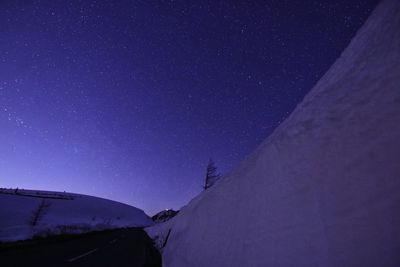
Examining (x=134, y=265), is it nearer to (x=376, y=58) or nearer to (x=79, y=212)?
(x=376, y=58)

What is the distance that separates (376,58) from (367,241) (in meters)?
2.83

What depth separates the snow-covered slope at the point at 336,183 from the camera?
2244mm

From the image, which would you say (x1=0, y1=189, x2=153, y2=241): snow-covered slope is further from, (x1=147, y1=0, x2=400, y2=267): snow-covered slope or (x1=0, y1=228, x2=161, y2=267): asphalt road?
(x1=147, y1=0, x2=400, y2=267): snow-covered slope

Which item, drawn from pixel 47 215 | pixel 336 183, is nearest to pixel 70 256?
pixel 336 183

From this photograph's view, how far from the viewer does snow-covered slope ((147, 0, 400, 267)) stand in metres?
2.24

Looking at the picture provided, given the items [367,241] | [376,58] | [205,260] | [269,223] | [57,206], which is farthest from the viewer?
[57,206]

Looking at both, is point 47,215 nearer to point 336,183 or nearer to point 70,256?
point 70,256

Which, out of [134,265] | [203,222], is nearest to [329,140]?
[203,222]

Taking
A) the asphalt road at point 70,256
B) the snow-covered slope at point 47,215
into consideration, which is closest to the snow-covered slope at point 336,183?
the asphalt road at point 70,256

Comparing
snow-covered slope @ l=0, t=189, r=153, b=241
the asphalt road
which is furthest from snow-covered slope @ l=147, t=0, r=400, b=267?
snow-covered slope @ l=0, t=189, r=153, b=241

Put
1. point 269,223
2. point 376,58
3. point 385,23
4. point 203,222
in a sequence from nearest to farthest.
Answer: point 269,223 → point 376,58 → point 385,23 → point 203,222

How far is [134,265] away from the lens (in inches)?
299

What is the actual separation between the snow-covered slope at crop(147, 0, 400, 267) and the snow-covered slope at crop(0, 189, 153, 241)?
13.2 metres

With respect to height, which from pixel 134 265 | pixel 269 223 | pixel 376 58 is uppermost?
pixel 376 58
